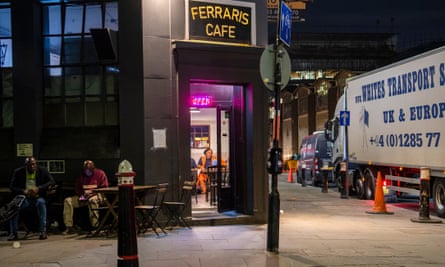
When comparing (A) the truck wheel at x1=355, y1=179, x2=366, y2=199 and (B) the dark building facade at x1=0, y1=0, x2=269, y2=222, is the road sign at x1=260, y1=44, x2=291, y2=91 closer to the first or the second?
(B) the dark building facade at x1=0, y1=0, x2=269, y2=222

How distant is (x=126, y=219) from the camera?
6074mm

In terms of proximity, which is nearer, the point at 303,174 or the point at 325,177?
the point at 325,177

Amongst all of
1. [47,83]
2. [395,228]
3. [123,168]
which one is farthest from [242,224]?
[123,168]

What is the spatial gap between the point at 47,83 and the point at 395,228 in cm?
792

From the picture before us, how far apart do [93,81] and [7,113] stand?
1926 millimetres

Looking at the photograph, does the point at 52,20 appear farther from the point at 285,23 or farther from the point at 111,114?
the point at 285,23

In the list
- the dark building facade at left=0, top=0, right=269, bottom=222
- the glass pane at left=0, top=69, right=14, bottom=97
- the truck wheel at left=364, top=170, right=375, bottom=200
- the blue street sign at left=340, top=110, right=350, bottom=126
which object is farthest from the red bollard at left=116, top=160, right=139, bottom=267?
the blue street sign at left=340, top=110, right=350, bottom=126

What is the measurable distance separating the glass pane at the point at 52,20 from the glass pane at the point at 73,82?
0.86 metres

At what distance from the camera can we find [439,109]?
13750mm

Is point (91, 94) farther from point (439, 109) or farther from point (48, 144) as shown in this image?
point (439, 109)

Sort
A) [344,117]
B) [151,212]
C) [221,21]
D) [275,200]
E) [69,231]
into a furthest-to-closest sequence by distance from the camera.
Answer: [344,117]
[221,21]
[69,231]
[151,212]
[275,200]

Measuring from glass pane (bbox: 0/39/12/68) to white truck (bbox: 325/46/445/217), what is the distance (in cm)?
991

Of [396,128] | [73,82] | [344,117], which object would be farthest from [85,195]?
[344,117]

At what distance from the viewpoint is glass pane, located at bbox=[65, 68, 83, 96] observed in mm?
11445
